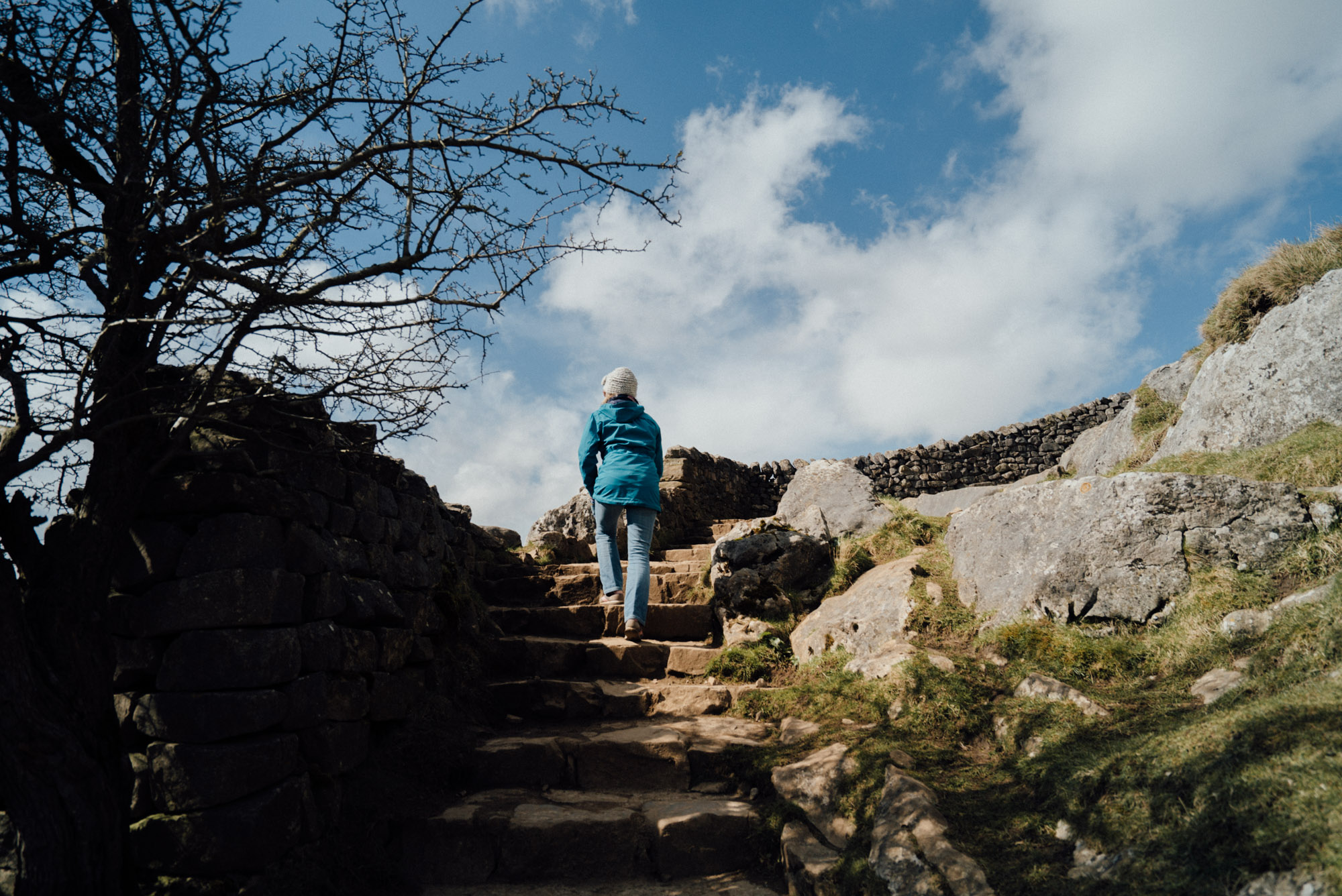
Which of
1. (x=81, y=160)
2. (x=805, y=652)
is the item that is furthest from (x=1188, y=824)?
(x=81, y=160)

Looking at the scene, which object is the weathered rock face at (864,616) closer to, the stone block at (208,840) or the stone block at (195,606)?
the stone block at (208,840)

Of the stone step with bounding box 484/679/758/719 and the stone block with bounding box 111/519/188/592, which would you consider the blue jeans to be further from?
the stone block with bounding box 111/519/188/592

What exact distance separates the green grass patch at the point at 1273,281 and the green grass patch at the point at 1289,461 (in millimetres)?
2206

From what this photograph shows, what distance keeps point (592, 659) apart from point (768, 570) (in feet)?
5.63

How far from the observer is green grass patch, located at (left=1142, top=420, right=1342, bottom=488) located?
5.03 meters

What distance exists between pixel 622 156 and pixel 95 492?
3.10 metres

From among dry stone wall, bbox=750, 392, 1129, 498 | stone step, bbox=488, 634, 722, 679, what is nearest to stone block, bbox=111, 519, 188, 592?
stone step, bbox=488, 634, 722, 679

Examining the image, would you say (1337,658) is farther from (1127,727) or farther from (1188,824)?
(1188,824)

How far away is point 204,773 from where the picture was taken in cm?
344

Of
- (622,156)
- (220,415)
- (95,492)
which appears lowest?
(95,492)

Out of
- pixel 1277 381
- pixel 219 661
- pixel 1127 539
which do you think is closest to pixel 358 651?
pixel 219 661

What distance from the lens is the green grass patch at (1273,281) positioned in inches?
294

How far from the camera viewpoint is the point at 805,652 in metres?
5.82

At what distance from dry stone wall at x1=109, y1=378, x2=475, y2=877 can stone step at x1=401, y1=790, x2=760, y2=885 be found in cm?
59
